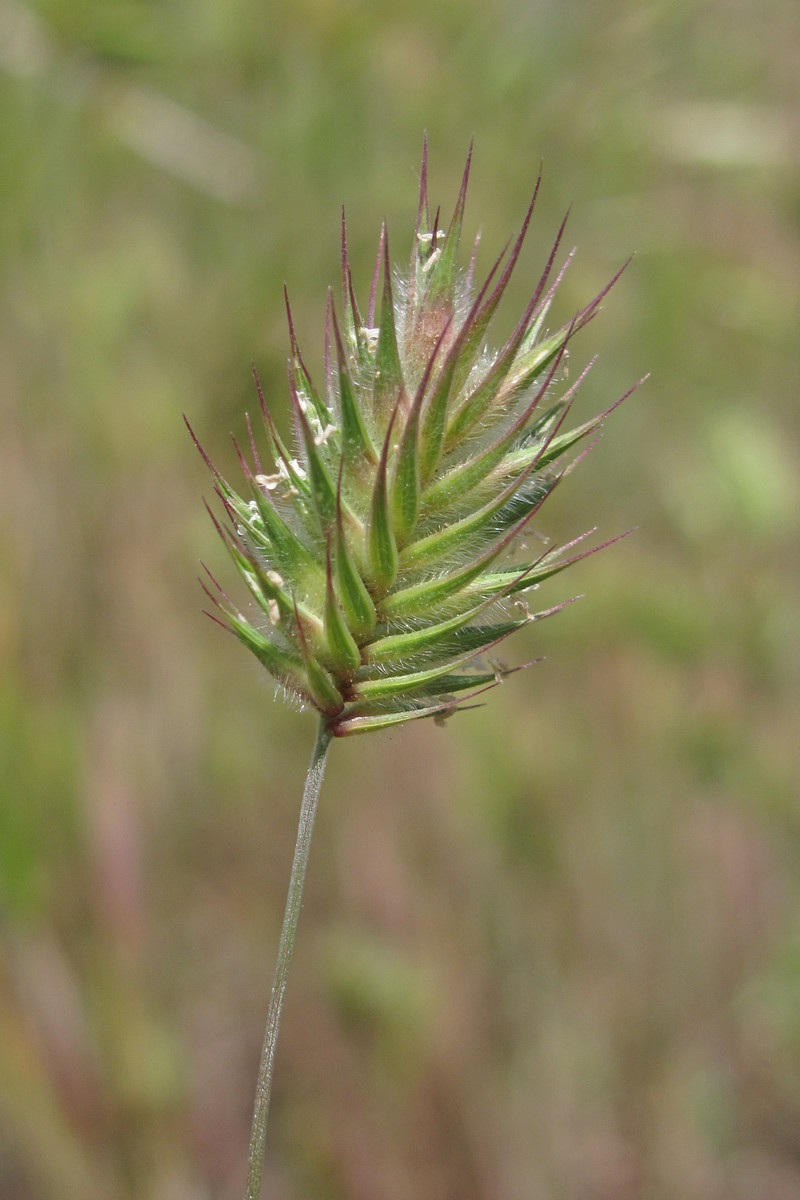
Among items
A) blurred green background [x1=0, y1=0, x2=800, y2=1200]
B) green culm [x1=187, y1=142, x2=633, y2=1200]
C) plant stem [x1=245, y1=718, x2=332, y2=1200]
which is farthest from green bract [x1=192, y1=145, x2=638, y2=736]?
blurred green background [x1=0, y1=0, x2=800, y2=1200]

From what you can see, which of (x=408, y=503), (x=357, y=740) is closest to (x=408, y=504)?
(x=408, y=503)

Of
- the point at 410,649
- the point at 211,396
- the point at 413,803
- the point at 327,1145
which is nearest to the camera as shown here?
the point at 410,649

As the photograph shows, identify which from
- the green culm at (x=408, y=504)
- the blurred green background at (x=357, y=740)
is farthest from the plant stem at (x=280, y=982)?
the blurred green background at (x=357, y=740)

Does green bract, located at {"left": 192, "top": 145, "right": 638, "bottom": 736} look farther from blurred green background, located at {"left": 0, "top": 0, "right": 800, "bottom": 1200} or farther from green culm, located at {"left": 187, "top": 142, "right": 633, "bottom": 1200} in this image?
blurred green background, located at {"left": 0, "top": 0, "right": 800, "bottom": 1200}

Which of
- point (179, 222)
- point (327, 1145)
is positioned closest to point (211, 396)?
point (179, 222)

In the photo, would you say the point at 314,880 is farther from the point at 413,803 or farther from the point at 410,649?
the point at 410,649

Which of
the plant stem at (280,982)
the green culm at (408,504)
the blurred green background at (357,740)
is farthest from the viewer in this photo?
the blurred green background at (357,740)

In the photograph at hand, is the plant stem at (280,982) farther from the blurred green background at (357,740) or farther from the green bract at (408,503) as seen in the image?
the blurred green background at (357,740)
